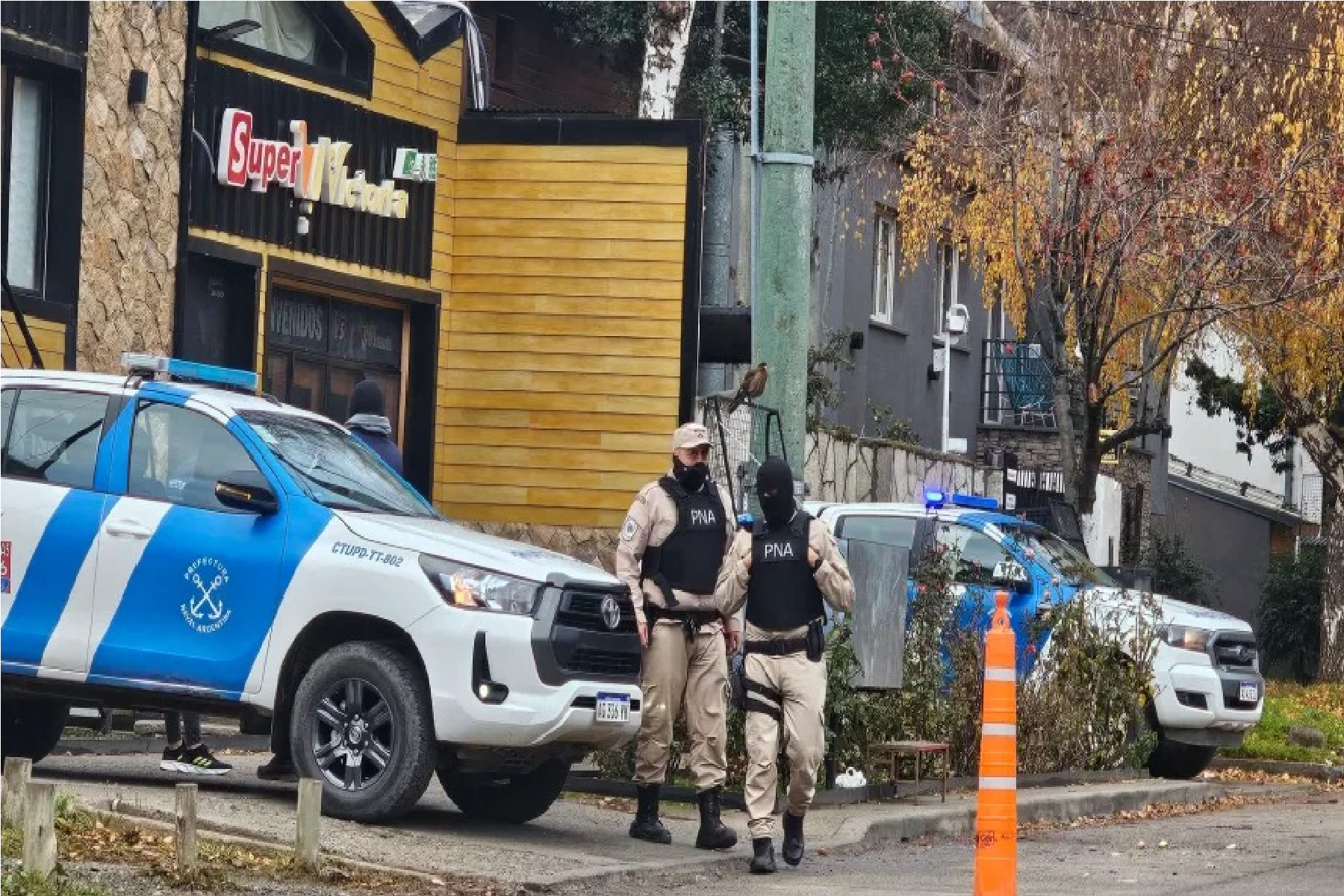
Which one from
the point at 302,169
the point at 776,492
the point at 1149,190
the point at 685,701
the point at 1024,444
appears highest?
the point at 1149,190

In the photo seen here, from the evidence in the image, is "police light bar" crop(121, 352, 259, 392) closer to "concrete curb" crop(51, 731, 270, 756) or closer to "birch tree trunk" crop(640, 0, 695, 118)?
"concrete curb" crop(51, 731, 270, 756)

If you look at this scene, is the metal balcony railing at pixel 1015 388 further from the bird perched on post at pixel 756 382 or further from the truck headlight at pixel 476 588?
the truck headlight at pixel 476 588

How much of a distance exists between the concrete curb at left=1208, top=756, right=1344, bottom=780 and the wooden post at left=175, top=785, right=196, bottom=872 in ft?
40.9

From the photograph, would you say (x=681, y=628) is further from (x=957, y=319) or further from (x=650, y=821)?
(x=957, y=319)

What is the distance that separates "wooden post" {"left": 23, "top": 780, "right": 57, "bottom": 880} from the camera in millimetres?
7977

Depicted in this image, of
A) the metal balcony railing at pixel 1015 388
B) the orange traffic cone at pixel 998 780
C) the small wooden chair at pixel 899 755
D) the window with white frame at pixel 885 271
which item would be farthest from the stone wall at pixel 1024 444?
the orange traffic cone at pixel 998 780

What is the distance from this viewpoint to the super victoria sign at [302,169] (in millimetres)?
19000

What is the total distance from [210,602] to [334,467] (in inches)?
39.1

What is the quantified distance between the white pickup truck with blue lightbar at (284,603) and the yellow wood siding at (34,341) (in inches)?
205

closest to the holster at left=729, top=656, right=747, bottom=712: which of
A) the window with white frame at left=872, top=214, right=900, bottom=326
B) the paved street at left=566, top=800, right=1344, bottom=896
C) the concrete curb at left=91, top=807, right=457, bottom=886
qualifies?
the paved street at left=566, top=800, right=1344, bottom=896

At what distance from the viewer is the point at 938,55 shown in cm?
2722

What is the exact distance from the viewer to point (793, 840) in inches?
444

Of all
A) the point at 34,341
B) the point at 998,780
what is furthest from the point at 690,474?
the point at 34,341

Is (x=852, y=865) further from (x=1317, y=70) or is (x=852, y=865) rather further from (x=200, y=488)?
(x=1317, y=70)
